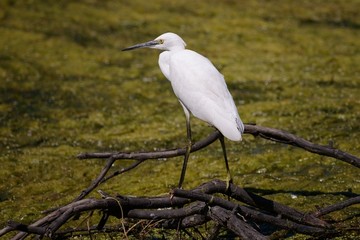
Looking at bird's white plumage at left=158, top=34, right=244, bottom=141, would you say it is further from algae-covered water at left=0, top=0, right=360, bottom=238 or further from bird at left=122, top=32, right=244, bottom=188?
algae-covered water at left=0, top=0, right=360, bottom=238

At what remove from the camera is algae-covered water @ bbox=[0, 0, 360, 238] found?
17.2ft

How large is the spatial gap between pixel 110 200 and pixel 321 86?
4836 millimetres

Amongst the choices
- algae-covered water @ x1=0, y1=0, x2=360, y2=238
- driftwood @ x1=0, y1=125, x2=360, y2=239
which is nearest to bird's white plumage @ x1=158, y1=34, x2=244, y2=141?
driftwood @ x1=0, y1=125, x2=360, y2=239

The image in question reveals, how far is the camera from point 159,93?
7527 millimetres

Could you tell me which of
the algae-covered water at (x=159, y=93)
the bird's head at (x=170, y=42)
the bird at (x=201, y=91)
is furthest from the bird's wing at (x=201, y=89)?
the algae-covered water at (x=159, y=93)

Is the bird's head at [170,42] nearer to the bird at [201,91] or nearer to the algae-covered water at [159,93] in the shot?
the bird at [201,91]

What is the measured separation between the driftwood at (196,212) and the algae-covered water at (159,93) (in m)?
0.60

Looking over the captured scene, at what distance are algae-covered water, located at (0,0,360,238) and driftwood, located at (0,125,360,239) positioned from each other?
60 centimetres

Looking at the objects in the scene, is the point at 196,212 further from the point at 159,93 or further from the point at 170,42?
the point at 159,93

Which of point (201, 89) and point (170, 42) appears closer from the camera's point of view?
point (201, 89)

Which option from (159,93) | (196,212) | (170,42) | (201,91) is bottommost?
(159,93)

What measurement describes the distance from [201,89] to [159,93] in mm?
3539

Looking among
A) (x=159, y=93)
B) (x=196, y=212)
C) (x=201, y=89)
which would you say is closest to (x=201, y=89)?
(x=201, y=89)

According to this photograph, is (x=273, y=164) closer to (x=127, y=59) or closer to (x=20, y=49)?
(x=127, y=59)
